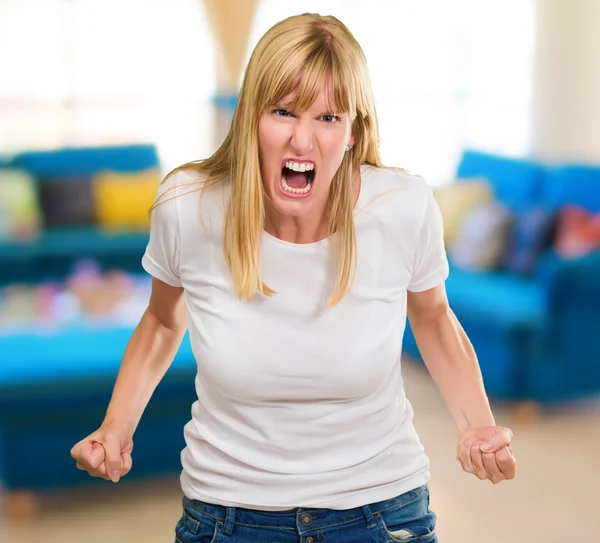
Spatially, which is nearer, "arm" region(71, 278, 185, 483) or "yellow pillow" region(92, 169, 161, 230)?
"arm" region(71, 278, 185, 483)

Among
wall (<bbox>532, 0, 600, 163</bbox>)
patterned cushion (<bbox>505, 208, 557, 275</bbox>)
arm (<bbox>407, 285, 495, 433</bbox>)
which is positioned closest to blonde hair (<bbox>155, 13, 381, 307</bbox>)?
arm (<bbox>407, 285, 495, 433</bbox>)

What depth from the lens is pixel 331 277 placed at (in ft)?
3.72

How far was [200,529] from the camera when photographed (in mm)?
1128

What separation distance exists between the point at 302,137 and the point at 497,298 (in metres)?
3.02

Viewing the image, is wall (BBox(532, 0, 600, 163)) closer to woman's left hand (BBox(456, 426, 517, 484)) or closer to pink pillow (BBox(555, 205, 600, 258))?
pink pillow (BBox(555, 205, 600, 258))

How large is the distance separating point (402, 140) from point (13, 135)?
107 inches

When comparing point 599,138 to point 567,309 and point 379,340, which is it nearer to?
point 567,309

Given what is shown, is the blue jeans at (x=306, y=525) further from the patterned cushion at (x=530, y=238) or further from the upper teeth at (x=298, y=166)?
the patterned cushion at (x=530, y=238)

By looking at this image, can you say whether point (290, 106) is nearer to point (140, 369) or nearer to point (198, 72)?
point (140, 369)

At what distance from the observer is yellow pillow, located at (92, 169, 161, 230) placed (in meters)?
5.09

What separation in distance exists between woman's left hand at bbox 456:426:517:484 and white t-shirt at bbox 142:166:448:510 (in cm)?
8

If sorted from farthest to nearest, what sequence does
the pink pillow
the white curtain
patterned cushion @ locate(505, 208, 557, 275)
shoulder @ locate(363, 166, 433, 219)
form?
the white curtain → patterned cushion @ locate(505, 208, 557, 275) → the pink pillow → shoulder @ locate(363, 166, 433, 219)

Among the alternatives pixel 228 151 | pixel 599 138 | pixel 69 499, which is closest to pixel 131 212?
pixel 69 499

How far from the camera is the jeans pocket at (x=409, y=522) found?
113 cm
